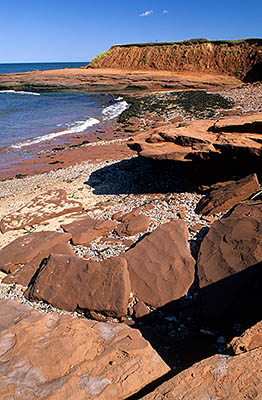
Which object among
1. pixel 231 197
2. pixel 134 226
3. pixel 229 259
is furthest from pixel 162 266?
pixel 231 197

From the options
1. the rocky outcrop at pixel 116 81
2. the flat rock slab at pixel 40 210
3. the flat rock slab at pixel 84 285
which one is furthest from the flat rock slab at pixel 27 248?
the rocky outcrop at pixel 116 81

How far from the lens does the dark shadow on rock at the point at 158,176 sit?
7637mm

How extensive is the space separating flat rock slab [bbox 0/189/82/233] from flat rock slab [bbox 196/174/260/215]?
10.8ft

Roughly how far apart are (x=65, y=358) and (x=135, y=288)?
1.87 meters

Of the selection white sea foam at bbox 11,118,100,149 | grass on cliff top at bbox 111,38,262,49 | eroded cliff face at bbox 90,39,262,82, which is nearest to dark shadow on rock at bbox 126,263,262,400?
white sea foam at bbox 11,118,100,149

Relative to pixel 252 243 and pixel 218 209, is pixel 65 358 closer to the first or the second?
pixel 252 243

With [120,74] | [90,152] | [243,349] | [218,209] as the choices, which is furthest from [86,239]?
[120,74]

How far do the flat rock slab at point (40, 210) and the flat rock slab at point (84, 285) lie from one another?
8.49ft

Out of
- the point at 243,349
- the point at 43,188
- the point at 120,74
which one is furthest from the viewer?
the point at 120,74

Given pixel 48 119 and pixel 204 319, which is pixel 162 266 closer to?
pixel 204 319

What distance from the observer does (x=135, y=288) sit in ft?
15.9

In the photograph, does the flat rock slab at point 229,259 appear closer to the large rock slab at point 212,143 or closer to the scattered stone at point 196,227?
the scattered stone at point 196,227

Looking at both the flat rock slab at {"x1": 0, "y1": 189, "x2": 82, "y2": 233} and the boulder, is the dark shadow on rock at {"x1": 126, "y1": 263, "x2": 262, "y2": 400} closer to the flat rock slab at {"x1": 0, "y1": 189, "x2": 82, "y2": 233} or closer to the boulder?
the boulder

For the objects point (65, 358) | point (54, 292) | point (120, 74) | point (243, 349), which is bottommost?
point (54, 292)
